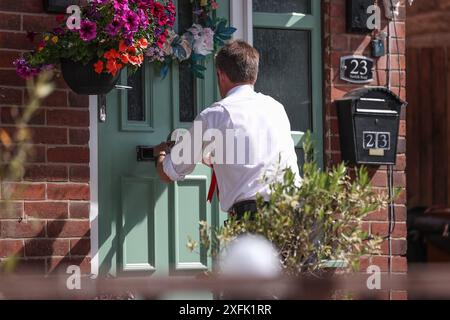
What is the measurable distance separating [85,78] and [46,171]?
578 millimetres

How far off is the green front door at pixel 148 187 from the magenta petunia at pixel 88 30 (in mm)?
710

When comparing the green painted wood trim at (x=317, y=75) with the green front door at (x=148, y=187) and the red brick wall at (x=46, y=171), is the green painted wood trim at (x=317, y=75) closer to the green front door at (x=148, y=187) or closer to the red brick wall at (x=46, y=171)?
the green front door at (x=148, y=187)

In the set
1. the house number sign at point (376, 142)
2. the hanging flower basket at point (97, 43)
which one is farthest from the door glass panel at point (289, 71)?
the hanging flower basket at point (97, 43)

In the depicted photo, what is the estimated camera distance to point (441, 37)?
1130cm

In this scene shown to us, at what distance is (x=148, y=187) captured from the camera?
19.9 ft

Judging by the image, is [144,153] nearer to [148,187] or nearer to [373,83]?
[148,187]

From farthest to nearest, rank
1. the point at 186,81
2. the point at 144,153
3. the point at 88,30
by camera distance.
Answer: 1. the point at 186,81
2. the point at 144,153
3. the point at 88,30

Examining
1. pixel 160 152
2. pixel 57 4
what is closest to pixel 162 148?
pixel 160 152

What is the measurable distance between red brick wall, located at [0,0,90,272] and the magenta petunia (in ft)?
1.51

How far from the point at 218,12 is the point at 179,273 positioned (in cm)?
152

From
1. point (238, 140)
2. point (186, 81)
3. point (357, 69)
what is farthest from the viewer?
point (357, 69)

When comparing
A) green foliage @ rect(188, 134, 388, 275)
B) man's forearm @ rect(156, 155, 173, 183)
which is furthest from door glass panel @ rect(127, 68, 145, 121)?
green foliage @ rect(188, 134, 388, 275)

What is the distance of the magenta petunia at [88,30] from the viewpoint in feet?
17.5
